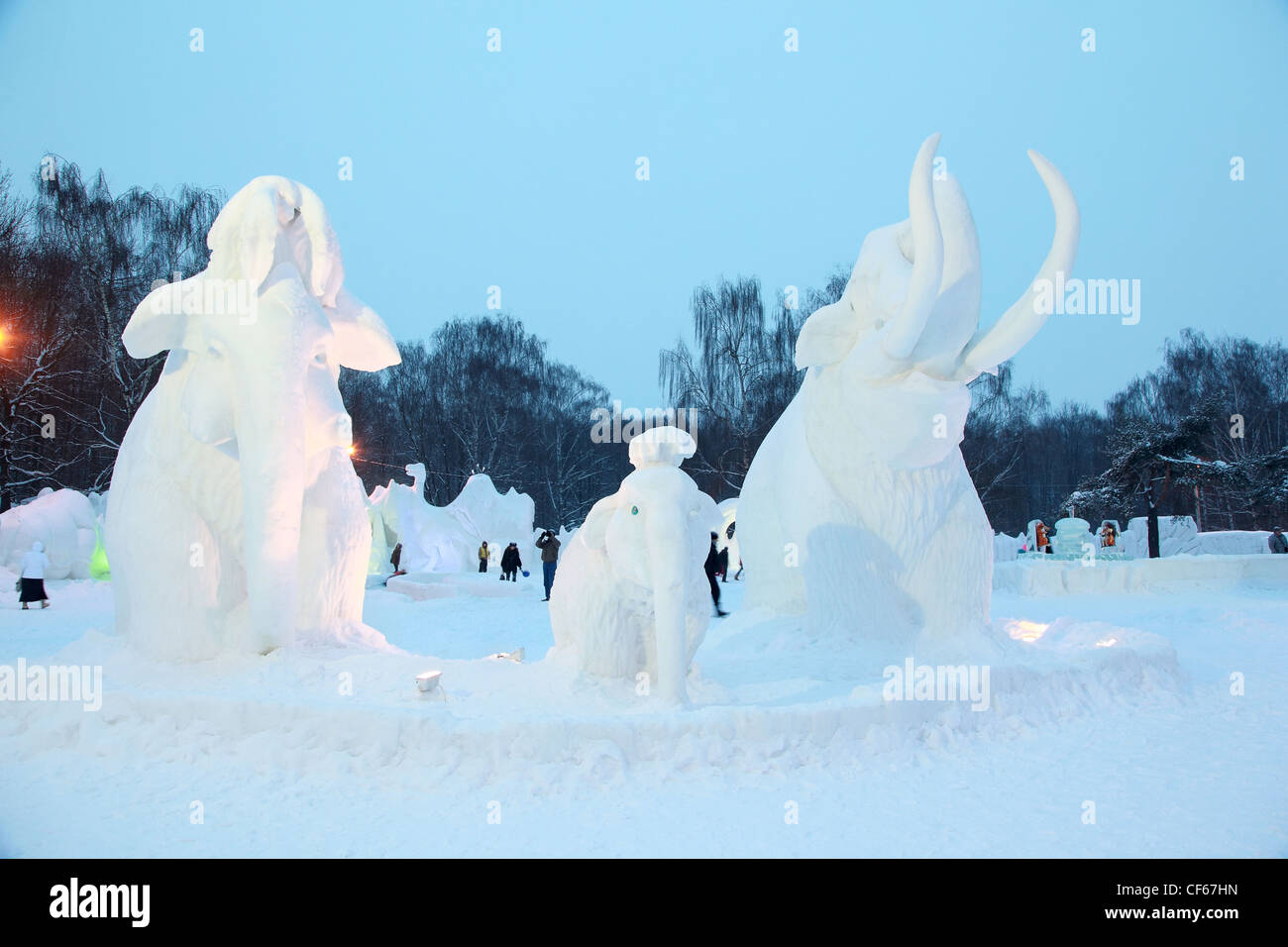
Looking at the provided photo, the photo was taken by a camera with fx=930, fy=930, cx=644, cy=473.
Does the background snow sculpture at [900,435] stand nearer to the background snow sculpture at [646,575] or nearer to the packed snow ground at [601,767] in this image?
the packed snow ground at [601,767]

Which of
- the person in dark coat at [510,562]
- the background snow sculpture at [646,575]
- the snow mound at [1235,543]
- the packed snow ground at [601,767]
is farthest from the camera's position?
the snow mound at [1235,543]

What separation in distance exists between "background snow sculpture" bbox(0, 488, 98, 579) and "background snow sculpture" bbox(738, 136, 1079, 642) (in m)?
13.1

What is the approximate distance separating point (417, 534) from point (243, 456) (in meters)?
14.7

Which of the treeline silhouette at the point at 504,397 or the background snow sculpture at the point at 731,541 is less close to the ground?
the treeline silhouette at the point at 504,397

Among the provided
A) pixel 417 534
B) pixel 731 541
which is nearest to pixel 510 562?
pixel 731 541

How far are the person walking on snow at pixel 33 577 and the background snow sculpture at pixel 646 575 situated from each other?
926 centimetres

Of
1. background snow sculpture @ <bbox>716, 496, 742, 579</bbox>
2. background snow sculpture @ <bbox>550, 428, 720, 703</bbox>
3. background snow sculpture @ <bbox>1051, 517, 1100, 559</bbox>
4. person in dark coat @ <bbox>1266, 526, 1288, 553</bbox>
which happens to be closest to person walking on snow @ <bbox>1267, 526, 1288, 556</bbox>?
person in dark coat @ <bbox>1266, 526, 1288, 553</bbox>

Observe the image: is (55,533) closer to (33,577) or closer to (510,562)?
(33,577)

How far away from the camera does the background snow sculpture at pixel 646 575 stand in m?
4.25

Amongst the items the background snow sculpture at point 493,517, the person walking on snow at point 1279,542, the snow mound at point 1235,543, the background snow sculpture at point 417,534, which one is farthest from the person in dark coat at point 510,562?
the snow mound at point 1235,543

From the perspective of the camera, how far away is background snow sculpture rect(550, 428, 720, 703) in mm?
4254

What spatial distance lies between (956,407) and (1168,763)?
2294mm
